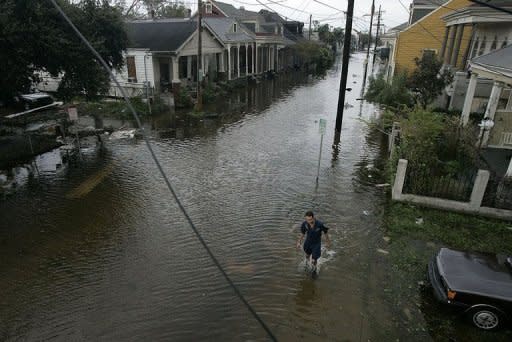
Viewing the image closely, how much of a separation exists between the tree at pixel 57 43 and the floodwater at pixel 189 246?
115 inches

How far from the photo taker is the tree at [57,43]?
12.6 meters

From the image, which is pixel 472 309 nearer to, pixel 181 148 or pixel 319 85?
pixel 181 148

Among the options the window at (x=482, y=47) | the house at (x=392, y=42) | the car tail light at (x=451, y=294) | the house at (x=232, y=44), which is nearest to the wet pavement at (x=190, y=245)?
the car tail light at (x=451, y=294)

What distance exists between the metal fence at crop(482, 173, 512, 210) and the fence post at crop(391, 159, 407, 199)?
6.92 feet

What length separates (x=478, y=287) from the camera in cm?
603

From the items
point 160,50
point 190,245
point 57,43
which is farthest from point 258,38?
point 190,245

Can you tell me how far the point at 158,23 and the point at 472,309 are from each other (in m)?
28.7

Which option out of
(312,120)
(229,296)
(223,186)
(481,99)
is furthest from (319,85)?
(229,296)

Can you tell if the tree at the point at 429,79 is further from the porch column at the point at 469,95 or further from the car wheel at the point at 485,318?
the car wheel at the point at 485,318

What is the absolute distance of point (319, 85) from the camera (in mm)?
35906

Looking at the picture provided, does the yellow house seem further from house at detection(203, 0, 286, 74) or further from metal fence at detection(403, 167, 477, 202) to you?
metal fence at detection(403, 167, 477, 202)

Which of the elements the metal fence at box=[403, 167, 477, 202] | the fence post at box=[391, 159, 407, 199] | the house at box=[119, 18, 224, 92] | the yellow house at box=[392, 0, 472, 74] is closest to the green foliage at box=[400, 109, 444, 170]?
the metal fence at box=[403, 167, 477, 202]

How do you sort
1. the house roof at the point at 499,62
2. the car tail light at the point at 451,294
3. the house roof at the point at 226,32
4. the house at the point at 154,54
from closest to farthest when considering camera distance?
1. the car tail light at the point at 451,294
2. the house roof at the point at 499,62
3. the house at the point at 154,54
4. the house roof at the point at 226,32

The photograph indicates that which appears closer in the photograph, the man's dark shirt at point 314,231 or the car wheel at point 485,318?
the car wheel at point 485,318
